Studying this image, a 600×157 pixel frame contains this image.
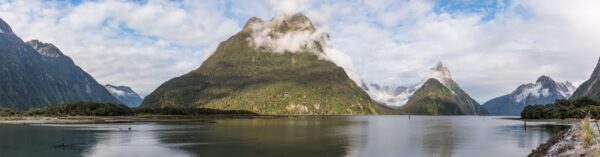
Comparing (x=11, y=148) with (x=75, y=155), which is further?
(x=11, y=148)

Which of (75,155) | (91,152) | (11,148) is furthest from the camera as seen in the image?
(11,148)

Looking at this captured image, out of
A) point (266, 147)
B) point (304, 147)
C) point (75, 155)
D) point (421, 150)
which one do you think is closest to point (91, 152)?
point (75, 155)

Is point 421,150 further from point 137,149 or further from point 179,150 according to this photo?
point 137,149

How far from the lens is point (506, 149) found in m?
70.7

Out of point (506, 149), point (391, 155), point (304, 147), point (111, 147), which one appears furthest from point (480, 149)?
point (111, 147)

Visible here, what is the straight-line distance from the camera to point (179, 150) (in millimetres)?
66688

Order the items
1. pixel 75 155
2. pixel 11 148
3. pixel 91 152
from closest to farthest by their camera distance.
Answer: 1. pixel 75 155
2. pixel 91 152
3. pixel 11 148

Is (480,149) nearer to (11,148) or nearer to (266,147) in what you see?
(266,147)

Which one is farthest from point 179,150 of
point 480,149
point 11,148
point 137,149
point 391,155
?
point 480,149

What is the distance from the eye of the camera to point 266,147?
69.6 metres

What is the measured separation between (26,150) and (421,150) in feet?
171

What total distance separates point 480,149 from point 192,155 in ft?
129

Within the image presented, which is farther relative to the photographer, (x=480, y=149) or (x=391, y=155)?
(x=480, y=149)

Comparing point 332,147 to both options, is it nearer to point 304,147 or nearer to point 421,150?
point 304,147
